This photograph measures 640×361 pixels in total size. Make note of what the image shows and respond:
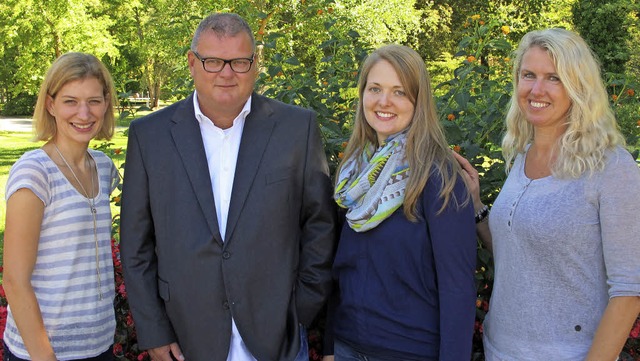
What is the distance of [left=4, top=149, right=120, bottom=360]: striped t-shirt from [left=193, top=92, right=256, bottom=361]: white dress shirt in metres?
0.52

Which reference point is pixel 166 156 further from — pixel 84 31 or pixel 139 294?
pixel 84 31

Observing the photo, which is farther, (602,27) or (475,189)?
(602,27)

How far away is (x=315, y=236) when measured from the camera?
254cm

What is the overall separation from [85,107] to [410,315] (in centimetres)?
154

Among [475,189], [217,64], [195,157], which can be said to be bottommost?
[475,189]

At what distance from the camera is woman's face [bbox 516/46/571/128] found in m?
2.20

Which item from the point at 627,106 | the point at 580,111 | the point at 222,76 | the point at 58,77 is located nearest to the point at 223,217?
the point at 222,76

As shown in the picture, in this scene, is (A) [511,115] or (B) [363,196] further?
(A) [511,115]

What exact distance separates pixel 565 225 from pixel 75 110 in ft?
6.30

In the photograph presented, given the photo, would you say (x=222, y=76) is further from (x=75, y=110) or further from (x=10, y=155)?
(x=10, y=155)

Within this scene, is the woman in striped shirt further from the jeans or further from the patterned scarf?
the patterned scarf

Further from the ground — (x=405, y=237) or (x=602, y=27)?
(x=602, y=27)

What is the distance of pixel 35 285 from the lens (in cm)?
244

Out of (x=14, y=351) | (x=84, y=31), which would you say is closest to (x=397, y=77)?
(x=14, y=351)
